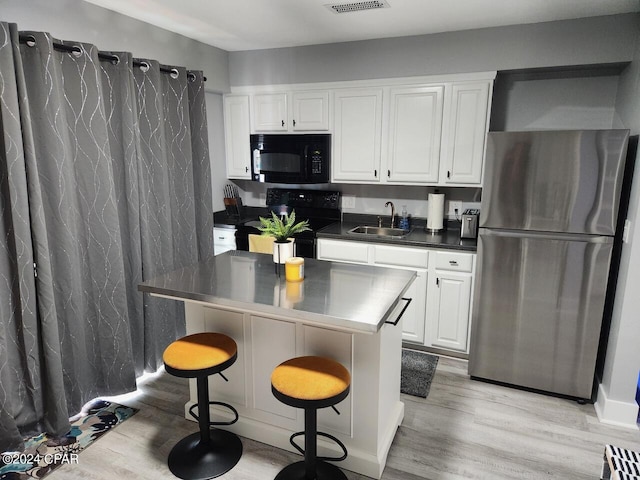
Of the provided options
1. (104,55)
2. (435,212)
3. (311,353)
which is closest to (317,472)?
(311,353)

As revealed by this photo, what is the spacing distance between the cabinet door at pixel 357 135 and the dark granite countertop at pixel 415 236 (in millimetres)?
474

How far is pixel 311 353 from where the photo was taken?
83.6 inches

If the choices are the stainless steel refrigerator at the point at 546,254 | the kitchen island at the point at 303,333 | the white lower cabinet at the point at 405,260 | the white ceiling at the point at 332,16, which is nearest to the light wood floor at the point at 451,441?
the kitchen island at the point at 303,333

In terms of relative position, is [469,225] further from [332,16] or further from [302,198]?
[332,16]

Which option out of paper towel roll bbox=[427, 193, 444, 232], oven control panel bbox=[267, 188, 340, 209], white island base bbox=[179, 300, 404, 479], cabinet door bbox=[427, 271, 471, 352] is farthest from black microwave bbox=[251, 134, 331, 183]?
white island base bbox=[179, 300, 404, 479]

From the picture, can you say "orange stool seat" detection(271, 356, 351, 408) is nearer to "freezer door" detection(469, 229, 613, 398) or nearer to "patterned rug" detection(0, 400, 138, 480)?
"patterned rug" detection(0, 400, 138, 480)

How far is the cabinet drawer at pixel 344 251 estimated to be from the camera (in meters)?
3.52

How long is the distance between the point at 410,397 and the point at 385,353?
91 cm

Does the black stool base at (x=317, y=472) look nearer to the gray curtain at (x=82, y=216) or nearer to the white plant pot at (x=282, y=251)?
the white plant pot at (x=282, y=251)

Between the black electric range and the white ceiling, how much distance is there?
1.40 meters

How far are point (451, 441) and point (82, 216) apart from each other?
8.33 feet

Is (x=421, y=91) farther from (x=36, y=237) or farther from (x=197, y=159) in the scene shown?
(x=36, y=237)

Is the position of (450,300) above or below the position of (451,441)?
above

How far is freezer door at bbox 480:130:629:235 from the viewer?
249 centimetres
